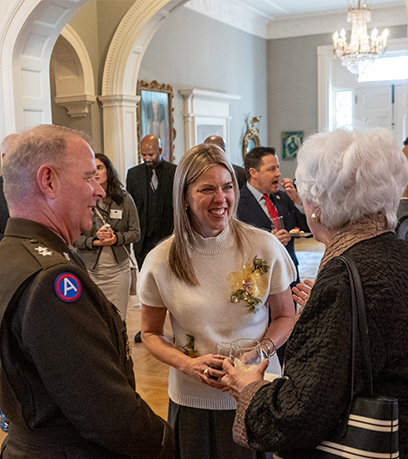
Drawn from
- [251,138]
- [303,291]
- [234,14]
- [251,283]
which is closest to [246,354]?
[303,291]

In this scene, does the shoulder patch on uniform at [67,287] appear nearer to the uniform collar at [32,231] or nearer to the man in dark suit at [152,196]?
the uniform collar at [32,231]

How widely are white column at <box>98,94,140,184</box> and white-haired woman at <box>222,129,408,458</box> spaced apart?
6.36 meters

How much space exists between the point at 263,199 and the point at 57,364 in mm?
2937

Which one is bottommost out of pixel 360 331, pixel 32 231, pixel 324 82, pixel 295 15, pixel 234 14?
pixel 360 331

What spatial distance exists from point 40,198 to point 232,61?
35.0 feet

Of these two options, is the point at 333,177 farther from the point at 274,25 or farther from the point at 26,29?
the point at 274,25

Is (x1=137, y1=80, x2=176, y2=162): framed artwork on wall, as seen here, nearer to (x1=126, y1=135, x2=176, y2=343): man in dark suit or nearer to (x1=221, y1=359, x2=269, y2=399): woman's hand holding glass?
(x1=126, y1=135, x2=176, y2=343): man in dark suit

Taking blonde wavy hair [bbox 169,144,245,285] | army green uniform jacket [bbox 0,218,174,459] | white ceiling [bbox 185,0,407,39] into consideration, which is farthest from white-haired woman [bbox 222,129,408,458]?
white ceiling [bbox 185,0,407,39]

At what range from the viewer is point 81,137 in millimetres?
1521

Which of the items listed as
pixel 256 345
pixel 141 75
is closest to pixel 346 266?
pixel 256 345

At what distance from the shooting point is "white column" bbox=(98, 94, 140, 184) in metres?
7.55

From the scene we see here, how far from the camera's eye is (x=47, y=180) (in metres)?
1.41

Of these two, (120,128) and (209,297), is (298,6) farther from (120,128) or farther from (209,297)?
(209,297)

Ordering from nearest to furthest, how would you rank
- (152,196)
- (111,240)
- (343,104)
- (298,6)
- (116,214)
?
1. (111,240)
2. (116,214)
3. (152,196)
4. (298,6)
5. (343,104)
